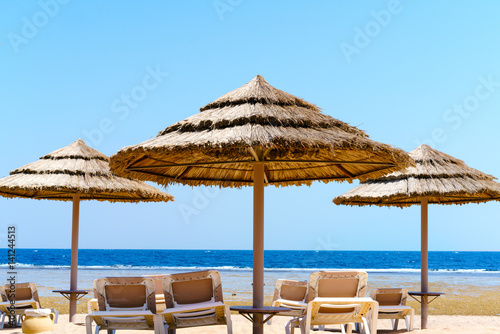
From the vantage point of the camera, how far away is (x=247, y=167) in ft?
23.0

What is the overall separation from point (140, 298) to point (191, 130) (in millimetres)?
1595

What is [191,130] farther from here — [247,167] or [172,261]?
[172,261]

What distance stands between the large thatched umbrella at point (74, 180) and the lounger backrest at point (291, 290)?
252 cm

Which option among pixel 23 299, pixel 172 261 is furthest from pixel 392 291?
pixel 172 261

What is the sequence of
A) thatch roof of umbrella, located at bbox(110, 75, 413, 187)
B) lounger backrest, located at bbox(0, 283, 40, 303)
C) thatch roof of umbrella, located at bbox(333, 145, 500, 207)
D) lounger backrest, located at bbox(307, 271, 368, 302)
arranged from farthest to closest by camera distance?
lounger backrest, located at bbox(0, 283, 40, 303), thatch roof of umbrella, located at bbox(333, 145, 500, 207), lounger backrest, located at bbox(307, 271, 368, 302), thatch roof of umbrella, located at bbox(110, 75, 413, 187)

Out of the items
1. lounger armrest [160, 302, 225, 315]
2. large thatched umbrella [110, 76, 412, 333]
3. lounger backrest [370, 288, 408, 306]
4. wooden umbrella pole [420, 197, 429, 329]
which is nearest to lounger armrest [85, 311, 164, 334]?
lounger armrest [160, 302, 225, 315]

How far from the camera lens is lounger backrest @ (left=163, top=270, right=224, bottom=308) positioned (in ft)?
16.7

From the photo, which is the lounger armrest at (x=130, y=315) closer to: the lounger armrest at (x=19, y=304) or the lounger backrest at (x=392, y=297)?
the lounger armrest at (x=19, y=304)

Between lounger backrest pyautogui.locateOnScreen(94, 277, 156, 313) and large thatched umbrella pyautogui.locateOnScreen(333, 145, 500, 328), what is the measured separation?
4107 mm

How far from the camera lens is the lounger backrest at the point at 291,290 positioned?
715cm

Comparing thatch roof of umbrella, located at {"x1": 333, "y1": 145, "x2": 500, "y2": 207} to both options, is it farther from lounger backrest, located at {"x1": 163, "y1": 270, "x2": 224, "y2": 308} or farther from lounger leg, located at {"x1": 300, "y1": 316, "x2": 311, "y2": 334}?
lounger backrest, located at {"x1": 163, "y1": 270, "x2": 224, "y2": 308}

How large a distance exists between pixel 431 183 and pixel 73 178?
496cm

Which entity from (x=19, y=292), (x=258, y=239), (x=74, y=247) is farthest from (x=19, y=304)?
(x=258, y=239)

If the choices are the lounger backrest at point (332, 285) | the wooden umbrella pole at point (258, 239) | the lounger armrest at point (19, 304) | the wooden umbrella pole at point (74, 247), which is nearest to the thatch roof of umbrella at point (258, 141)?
the wooden umbrella pole at point (258, 239)
